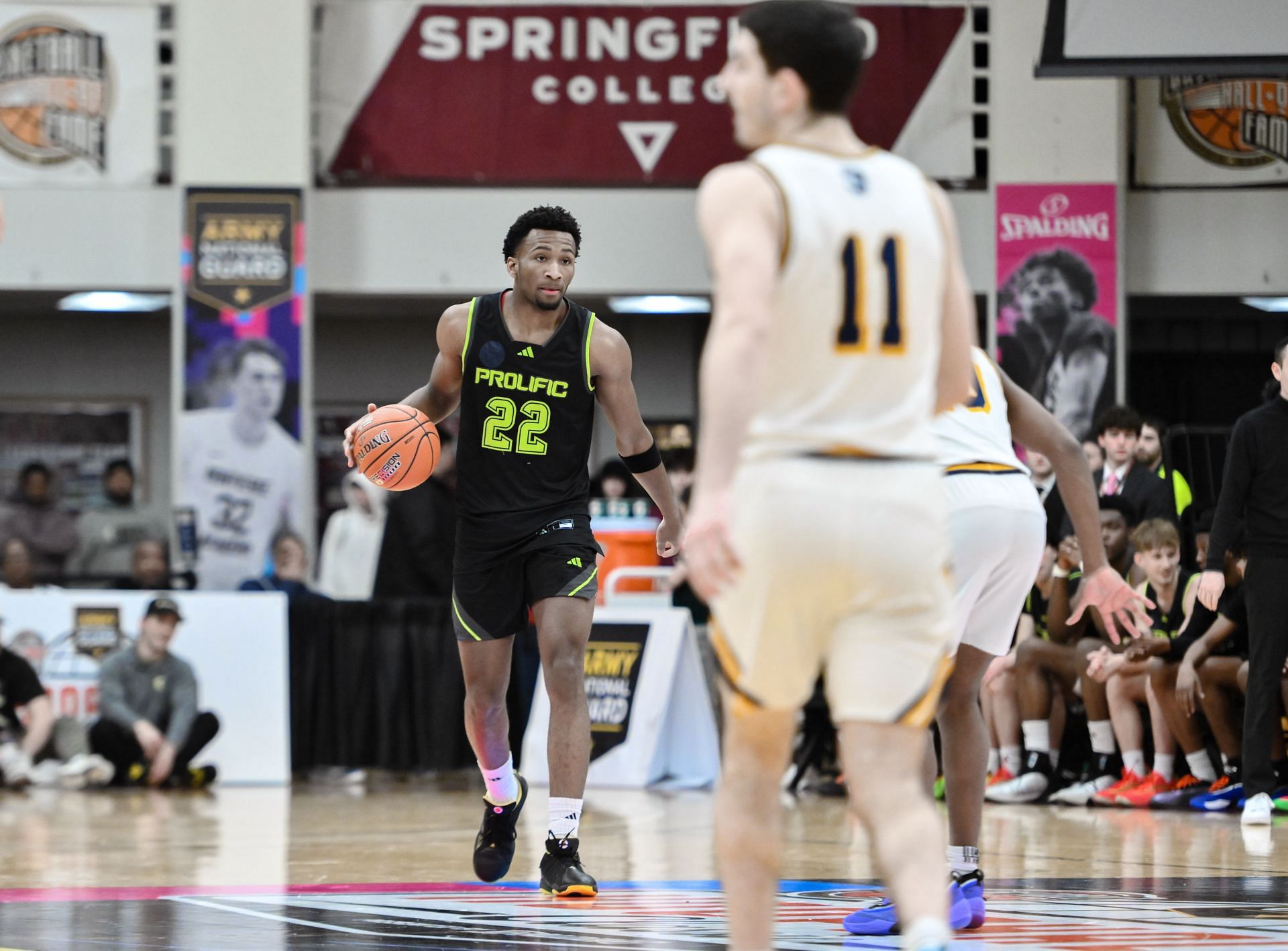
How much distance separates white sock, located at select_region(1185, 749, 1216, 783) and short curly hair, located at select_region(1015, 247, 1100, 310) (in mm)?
5605

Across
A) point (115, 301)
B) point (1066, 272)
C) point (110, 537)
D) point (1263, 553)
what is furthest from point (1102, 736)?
point (115, 301)

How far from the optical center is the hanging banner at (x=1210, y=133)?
14.1m

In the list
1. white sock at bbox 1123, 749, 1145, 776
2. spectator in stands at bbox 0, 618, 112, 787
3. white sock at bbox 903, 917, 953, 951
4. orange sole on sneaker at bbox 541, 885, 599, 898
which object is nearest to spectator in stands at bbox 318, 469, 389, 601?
spectator in stands at bbox 0, 618, 112, 787

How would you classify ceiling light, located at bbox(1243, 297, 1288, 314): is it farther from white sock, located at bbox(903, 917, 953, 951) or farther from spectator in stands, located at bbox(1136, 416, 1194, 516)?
white sock, located at bbox(903, 917, 953, 951)

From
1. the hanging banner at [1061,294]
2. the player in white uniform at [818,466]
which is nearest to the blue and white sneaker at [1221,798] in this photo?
the hanging banner at [1061,294]

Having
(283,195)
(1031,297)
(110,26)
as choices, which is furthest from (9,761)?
(1031,297)

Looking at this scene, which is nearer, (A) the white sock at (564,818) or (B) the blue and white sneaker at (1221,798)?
(A) the white sock at (564,818)

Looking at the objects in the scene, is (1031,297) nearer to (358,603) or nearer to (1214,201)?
(1214,201)

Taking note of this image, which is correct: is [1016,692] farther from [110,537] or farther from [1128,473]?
[110,537]

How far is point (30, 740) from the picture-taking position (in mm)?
10898

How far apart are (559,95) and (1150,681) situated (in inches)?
301

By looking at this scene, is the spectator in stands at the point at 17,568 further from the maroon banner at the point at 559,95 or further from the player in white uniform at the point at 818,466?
the player in white uniform at the point at 818,466

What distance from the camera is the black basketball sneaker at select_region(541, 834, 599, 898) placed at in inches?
219

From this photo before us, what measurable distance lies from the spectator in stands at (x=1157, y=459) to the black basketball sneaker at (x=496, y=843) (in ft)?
17.7
